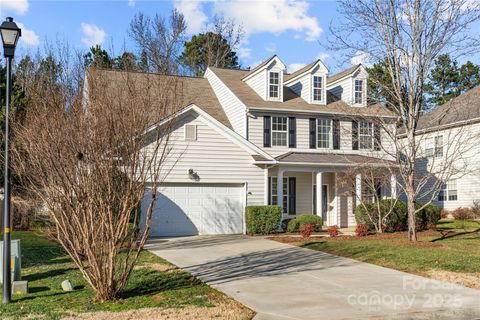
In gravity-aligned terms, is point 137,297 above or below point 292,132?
below

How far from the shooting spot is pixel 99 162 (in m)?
7.65

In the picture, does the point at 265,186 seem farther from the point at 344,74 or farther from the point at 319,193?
the point at 344,74

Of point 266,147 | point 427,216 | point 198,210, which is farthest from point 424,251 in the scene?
point 266,147

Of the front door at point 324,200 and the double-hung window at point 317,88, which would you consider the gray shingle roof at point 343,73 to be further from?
the front door at point 324,200

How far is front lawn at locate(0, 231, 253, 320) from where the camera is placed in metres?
7.30

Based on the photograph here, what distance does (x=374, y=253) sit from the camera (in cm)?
1350

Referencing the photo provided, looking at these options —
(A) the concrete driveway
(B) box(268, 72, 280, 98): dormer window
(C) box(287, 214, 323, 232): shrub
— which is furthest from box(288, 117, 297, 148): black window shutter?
(A) the concrete driveway

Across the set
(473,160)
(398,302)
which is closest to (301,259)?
(398,302)

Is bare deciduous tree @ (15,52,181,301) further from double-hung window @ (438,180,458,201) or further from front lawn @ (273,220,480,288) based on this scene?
double-hung window @ (438,180,458,201)

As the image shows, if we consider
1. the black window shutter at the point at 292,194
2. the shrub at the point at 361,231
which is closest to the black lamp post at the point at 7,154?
the shrub at the point at 361,231

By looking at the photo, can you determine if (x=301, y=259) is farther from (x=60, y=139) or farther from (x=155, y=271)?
(x=60, y=139)

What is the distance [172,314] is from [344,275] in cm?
465

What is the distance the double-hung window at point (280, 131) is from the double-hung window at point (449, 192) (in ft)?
36.0

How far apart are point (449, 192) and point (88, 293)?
24.1m
